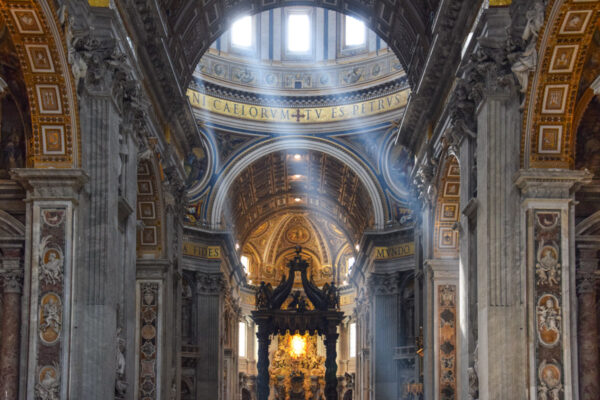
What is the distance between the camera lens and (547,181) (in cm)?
1441

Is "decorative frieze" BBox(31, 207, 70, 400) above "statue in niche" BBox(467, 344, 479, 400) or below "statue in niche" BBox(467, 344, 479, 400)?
above

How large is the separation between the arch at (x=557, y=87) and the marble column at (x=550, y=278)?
42 cm

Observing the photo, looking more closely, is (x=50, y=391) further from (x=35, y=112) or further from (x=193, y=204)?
(x=193, y=204)

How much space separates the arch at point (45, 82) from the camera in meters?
13.7

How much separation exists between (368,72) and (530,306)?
26.0 m

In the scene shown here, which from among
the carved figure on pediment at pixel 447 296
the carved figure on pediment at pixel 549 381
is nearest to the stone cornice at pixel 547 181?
the carved figure on pediment at pixel 549 381

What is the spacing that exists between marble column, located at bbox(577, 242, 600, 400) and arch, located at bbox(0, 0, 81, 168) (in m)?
8.06

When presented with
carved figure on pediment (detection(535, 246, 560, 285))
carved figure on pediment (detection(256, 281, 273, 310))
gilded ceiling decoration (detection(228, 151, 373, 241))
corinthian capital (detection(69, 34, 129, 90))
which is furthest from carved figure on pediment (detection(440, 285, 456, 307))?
gilded ceiling decoration (detection(228, 151, 373, 241))

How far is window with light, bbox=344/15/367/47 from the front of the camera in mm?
39844

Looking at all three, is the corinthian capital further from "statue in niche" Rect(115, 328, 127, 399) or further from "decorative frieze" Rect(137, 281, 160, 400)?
"decorative frieze" Rect(137, 281, 160, 400)

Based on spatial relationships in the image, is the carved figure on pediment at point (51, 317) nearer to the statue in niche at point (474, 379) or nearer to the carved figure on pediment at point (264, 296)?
the statue in niche at point (474, 379)

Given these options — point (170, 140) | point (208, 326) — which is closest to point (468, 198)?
point (170, 140)

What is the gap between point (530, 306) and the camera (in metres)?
14.2

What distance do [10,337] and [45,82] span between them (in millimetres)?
3892
